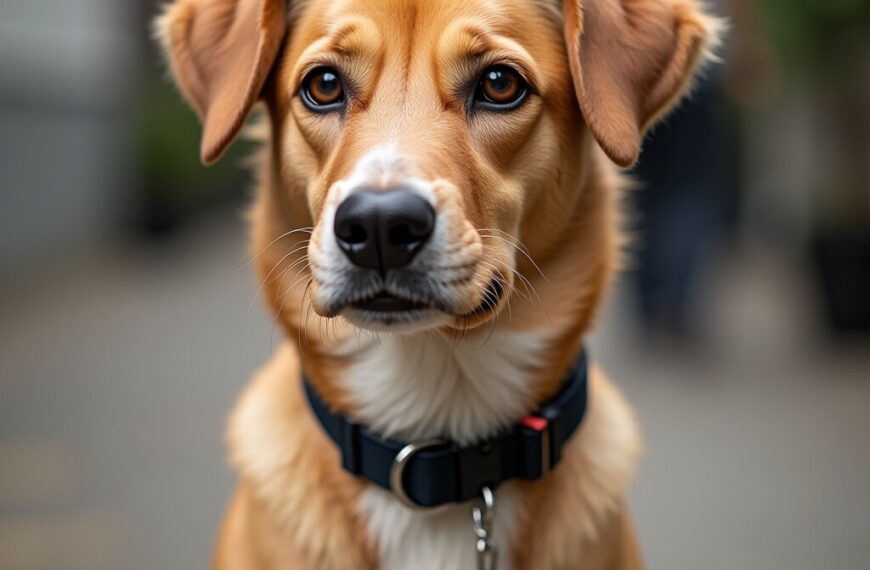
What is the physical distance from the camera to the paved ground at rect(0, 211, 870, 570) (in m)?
4.12

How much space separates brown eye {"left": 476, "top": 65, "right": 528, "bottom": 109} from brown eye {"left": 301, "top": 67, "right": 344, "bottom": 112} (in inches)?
11.6

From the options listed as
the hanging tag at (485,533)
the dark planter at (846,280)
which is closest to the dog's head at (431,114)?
the hanging tag at (485,533)

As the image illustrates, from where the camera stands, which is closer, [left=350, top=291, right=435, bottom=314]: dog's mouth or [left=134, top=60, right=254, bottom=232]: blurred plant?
[left=350, top=291, right=435, bottom=314]: dog's mouth

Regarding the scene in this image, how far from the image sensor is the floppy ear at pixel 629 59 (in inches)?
86.0

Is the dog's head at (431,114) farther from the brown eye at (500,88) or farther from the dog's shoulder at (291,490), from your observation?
the dog's shoulder at (291,490)

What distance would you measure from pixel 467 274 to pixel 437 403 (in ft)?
1.28

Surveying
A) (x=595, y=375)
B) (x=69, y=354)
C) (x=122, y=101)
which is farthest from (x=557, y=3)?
(x=122, y=101)

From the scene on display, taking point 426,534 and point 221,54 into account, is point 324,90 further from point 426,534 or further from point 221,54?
point 426,534

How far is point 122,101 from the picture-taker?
8641mm

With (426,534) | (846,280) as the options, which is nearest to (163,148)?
(846,280)

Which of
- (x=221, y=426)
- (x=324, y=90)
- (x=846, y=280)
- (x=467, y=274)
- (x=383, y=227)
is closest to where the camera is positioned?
(x=383, y=227)

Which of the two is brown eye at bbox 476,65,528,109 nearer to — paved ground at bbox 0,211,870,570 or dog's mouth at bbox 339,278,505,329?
dog's mouth at bbox 339,278,505,329

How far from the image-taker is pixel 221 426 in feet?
17.0

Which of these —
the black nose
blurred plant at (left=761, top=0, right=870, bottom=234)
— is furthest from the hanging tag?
blurred plant at (left=761, top=0, right=870, bottom=234)
